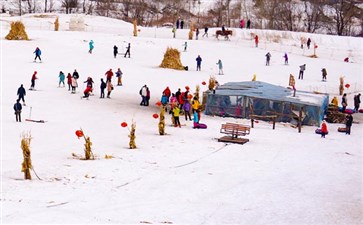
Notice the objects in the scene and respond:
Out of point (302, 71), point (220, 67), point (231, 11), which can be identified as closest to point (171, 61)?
point (220, 67)

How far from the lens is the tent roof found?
95.5ft

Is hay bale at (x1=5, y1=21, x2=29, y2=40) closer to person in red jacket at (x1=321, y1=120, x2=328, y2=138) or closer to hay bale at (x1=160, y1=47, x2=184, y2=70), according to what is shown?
hay bale at (x1=160, y1=47, x2=184, y2=70)

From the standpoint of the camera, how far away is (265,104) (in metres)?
29.2

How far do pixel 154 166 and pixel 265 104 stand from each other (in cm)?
1209

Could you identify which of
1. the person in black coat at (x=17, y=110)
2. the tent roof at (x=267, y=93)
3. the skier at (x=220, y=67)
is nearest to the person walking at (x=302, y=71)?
the skier at (x=220, y=67)

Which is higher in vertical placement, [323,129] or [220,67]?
[220,67]

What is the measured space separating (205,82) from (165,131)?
1431 cm

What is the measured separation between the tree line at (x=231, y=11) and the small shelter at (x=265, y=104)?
4931cm

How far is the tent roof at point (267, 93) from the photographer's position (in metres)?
29.1

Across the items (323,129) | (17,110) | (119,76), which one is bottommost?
(323,129)

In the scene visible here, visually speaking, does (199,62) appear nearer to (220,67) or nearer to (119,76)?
(220,67)

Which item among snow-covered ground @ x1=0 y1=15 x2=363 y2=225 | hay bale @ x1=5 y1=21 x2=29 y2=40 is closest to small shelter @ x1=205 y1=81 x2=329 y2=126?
snow-covered ground @ x1=0 y1=15 x2=363 y2=225

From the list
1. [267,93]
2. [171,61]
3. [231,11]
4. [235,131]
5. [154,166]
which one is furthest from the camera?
[231,11]

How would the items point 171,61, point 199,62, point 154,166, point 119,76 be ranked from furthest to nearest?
point 199,62 → point 171,61 → point 119,76 → point 154,166
